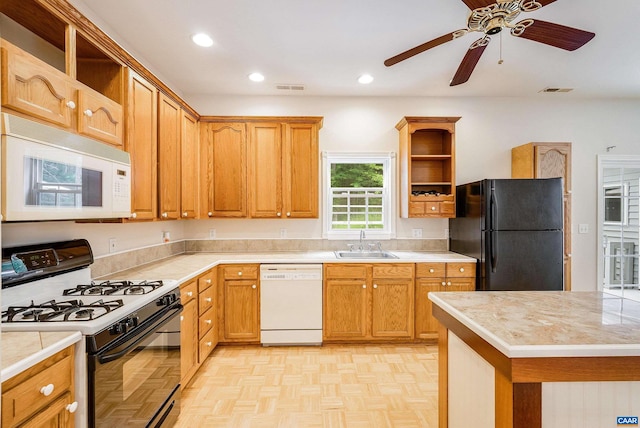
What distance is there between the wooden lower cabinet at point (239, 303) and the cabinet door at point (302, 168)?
0.82 meters

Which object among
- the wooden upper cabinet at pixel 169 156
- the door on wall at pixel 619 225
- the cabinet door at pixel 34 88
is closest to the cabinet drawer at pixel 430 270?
the door on wall at pixel 619 225

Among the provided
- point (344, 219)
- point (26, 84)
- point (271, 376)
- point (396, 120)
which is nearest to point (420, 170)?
point (396, 120)

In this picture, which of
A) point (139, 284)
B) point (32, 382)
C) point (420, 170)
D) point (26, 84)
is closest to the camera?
point (32, 382)

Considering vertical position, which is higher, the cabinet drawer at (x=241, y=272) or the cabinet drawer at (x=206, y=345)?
the cabinet drawer at (x=241, y=272)

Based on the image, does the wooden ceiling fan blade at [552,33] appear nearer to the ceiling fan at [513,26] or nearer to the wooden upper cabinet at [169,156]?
the ceiling fan at [513,26]

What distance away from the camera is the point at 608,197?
3.91 m

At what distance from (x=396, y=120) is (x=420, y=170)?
2.25 ft

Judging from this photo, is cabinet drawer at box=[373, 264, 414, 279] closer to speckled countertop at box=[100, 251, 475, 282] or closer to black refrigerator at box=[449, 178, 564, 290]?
speckled countertop at box=[100, 251, 475, 282]

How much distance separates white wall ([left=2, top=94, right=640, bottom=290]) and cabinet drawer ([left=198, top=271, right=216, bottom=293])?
88 cm

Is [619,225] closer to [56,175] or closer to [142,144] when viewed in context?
[142,144]

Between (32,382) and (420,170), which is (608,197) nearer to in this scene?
(420,170)

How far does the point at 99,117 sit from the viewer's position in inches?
74.9

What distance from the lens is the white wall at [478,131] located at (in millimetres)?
3852

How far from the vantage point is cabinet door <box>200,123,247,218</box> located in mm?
3506
